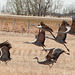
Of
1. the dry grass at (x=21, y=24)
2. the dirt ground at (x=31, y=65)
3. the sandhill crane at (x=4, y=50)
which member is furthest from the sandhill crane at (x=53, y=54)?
the dry grass at (x=21, y=24)

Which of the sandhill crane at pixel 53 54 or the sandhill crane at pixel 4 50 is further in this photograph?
the sandhill crane at pixel 4 50

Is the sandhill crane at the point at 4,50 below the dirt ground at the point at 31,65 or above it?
above

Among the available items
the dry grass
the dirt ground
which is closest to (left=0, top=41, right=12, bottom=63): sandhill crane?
the dirt ground

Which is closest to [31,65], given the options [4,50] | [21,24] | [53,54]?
[4,50]

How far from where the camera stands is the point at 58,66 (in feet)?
48.2

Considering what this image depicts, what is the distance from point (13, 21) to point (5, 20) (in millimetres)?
1346

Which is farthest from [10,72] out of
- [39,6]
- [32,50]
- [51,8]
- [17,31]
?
[51,8]

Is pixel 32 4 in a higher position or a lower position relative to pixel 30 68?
higher

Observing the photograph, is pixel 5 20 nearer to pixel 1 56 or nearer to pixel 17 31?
pixel 17 31

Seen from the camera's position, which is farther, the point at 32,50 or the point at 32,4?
the point at 32,4

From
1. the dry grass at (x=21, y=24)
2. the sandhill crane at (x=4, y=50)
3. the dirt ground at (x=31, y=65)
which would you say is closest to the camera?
the sandhill crane at (x=4, y=50)

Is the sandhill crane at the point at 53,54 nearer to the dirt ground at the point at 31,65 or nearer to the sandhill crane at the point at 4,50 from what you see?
the sandhill crane at the point at 4,50

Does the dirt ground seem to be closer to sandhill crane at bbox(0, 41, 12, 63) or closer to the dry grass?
sandhill crane at bbox(0, 41, 12, 63)

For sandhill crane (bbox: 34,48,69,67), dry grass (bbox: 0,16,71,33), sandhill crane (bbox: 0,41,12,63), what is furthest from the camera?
dry grass (bbox: 0,16,71,33)
